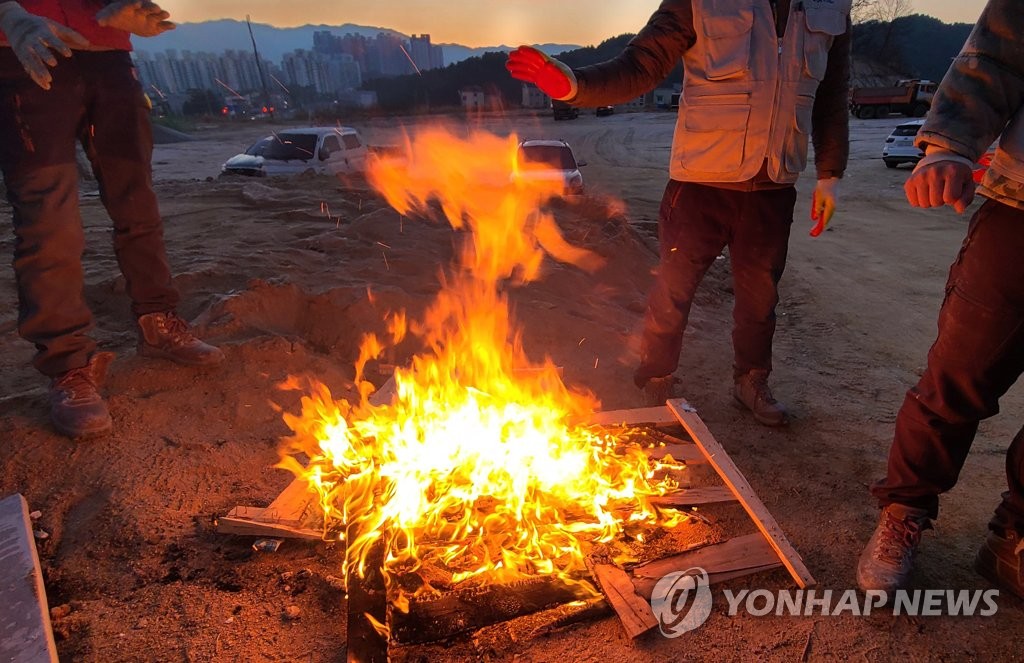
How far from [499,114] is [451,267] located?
42.9 m

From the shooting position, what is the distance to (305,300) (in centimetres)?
427

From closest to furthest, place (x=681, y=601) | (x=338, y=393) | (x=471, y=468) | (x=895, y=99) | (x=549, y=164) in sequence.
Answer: (x=681, y=601), (x=471, y=468), (x=338, y=393), (x=549, y=164), (x=895, y=99)

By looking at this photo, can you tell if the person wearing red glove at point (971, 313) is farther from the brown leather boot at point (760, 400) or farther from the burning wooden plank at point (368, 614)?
the burning wooden plank at point (368, 614)

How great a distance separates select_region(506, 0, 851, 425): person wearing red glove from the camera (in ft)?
8.73

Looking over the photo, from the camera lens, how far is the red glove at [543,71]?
256 cm

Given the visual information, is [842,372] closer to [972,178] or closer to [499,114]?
[972,178]

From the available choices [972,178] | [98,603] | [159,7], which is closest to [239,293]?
[159,7]

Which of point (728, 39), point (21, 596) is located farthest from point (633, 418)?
point (21, 596)

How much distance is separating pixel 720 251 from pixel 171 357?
327 centimetres

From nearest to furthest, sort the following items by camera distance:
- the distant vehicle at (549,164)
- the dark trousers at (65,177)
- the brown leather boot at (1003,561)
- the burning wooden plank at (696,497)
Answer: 1. the brown leather boot at (1003,561)
2. the burning wooden plank at (696,497)
3. the dark trousers at (65,177)
4. the distant vehicle at (549,164)

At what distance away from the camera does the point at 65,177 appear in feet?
8.90

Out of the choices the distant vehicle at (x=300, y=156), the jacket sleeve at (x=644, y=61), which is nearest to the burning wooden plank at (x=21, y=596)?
the jacket sleeve at (x=644, y=61)

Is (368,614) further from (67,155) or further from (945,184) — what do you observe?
(67,155)

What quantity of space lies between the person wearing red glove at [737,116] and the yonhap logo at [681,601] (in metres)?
1.49
